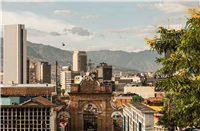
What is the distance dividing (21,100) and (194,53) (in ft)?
130

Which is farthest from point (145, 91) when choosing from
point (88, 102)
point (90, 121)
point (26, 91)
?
point (88, 102)

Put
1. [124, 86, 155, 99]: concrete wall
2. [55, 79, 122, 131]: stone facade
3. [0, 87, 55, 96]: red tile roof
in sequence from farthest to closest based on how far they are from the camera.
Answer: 1. [124, 86, 155, 99]: concrete wall
2. [0, 87, 55, 96]: red tile roof
3. [55, 79, 122, 131]: stone facade

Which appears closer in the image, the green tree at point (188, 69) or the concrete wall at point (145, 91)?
the green tree at point (188, 69)

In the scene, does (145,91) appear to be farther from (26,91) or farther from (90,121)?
(26,91)

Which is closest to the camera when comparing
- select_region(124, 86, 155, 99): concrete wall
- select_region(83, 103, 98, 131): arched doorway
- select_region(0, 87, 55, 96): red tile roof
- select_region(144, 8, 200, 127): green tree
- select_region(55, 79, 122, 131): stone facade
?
select_region(144, 8, 200, 127): green tree

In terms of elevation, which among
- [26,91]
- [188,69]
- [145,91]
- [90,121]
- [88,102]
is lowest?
[90,121]

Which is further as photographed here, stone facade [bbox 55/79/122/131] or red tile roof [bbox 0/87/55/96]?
red tile roof [bbox 0/87/55/96]

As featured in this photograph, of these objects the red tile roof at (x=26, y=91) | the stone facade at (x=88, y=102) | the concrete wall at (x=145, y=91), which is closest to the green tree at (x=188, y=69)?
the stone facade at (x=88, y=102)

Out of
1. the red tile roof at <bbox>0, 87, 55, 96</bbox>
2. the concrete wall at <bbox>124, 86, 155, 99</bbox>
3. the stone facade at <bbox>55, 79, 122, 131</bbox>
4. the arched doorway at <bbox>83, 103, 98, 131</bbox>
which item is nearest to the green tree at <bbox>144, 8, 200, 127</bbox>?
the stone facade at <bbox>55, 79, 122, 131</bbox>

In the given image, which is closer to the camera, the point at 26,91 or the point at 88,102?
the point at 88,102

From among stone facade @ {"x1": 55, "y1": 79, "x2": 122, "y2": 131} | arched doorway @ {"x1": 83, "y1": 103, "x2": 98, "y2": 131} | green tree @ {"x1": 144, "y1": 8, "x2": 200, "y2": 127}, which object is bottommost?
arched doorway @ {"x1": 83, "y1": 103, "x2": 98, "y2": 131}

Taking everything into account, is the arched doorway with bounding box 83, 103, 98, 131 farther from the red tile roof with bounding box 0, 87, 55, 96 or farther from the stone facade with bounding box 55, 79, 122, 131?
the red tile roof with bounding box 0, 87, 55, 96

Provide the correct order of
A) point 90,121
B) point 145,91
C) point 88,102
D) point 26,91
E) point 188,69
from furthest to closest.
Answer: point 145,91 → point 90,121 → point 26,91 → point 88,102 → point 188,69

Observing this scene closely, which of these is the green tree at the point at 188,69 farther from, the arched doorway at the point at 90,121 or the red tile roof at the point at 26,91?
the red tile roof at the point at 26,91
